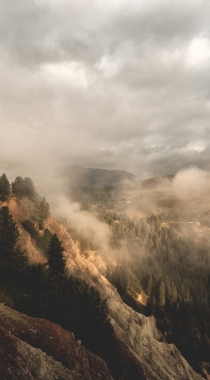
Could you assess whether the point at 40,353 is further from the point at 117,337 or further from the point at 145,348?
the point at 145,348

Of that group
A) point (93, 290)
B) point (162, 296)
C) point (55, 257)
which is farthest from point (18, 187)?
point (162, 296)

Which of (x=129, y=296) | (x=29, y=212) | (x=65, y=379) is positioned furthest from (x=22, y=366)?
(x=129, y=296)

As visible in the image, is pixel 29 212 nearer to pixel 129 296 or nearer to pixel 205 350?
pixel 129 296

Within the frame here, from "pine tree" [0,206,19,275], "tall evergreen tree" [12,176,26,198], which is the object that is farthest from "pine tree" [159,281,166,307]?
"pine tree" [0,206,19,275]

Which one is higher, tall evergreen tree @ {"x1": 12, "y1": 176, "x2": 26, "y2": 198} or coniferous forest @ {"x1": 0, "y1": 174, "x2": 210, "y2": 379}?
tall evergreen tree @ {"x1": 12, "y1": 176, "x2": 26, "y2": 198}

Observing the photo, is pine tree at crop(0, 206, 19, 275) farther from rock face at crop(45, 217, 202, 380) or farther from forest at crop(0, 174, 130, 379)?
rock face at crop(45, 217, 202, 380)

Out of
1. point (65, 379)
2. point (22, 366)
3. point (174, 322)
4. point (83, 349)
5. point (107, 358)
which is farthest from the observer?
point (174, 322)

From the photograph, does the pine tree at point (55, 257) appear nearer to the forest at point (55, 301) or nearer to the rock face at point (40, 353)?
the forest at point (55, 301)
